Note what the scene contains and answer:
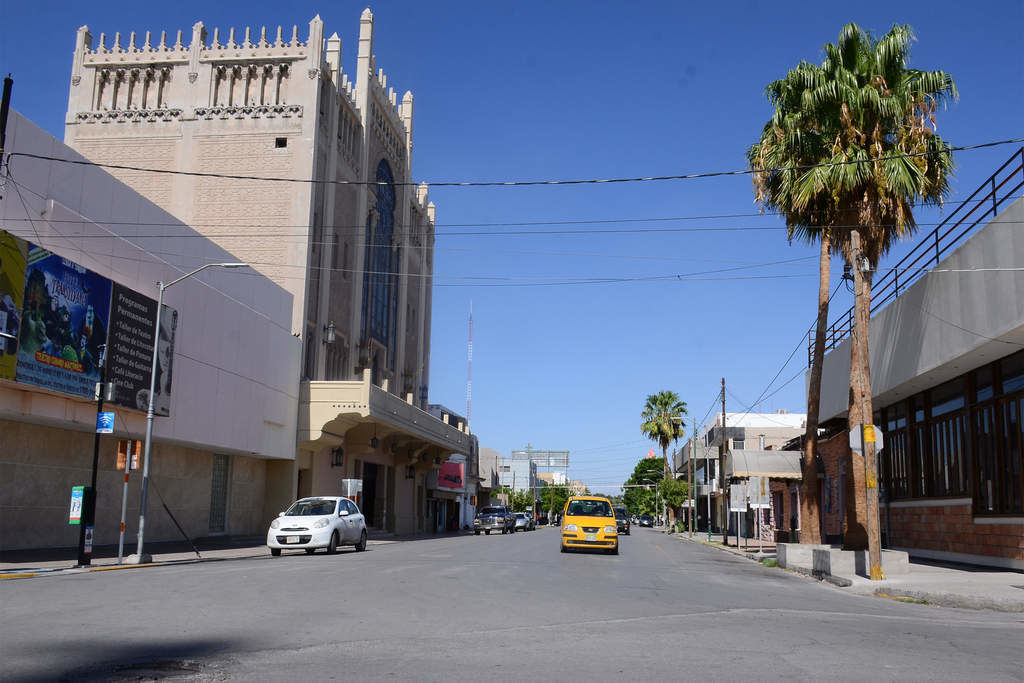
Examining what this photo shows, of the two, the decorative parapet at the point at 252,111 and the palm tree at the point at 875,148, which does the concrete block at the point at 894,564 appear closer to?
the palm tree at the point at 875,148

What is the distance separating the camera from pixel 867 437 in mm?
18859

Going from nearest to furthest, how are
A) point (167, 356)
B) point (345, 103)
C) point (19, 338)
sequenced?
point (19, 338), point (167, 356), point (345, 103)

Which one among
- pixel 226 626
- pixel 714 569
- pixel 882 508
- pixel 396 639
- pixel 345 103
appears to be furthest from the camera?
pixel 345 103

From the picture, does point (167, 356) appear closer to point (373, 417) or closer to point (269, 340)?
point (269, 340)

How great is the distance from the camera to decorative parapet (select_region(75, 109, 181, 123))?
41719mm

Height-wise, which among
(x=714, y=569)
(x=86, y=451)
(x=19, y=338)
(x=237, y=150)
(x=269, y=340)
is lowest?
(x=714, y=569)

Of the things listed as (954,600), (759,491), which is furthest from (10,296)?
(759,491)

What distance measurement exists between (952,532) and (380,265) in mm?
33038

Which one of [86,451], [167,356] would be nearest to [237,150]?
[167,356]

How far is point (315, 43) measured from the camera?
40750 millimetres

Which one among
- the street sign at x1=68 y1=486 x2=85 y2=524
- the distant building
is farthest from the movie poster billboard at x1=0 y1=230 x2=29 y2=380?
the distant building

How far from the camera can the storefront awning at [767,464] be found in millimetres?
45094

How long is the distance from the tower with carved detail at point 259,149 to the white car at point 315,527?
13.5m

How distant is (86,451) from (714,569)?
59.6ft
